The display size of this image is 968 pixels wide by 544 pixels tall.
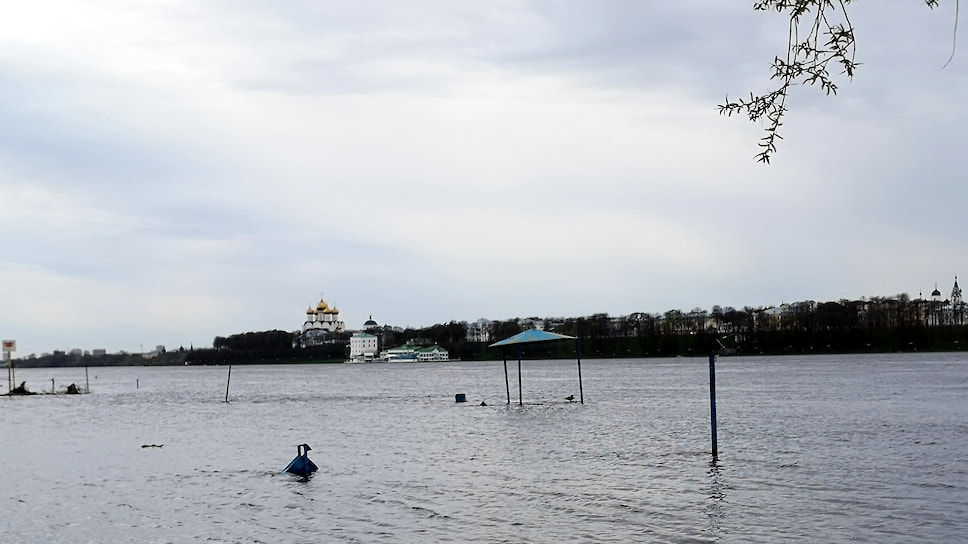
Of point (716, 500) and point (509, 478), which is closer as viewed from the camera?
point (716, 500)

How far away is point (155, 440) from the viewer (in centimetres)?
4609

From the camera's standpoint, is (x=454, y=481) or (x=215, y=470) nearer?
(x=454, y=481)

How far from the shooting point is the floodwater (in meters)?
22.0

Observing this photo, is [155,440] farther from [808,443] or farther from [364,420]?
[808,443]

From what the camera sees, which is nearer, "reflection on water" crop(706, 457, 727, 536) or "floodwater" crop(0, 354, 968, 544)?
"reflection on water" crop(706, 457, 727, 536)

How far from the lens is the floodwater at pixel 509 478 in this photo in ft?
72.3

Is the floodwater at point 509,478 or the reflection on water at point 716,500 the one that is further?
the floodwater at point 509,478

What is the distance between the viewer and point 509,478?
2973 cm

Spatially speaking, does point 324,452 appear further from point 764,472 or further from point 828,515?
point 828,515

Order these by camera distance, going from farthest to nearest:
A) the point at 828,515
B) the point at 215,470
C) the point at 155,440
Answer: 1. the point at 155,440
2. the point at 215,470
3. the point at 828,515

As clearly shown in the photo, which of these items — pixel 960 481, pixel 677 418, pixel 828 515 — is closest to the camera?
pixel 828 515

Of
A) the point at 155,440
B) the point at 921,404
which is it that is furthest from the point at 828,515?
the point at 921,404

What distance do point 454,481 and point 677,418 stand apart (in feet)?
79.7

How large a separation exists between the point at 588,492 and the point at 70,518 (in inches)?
531
